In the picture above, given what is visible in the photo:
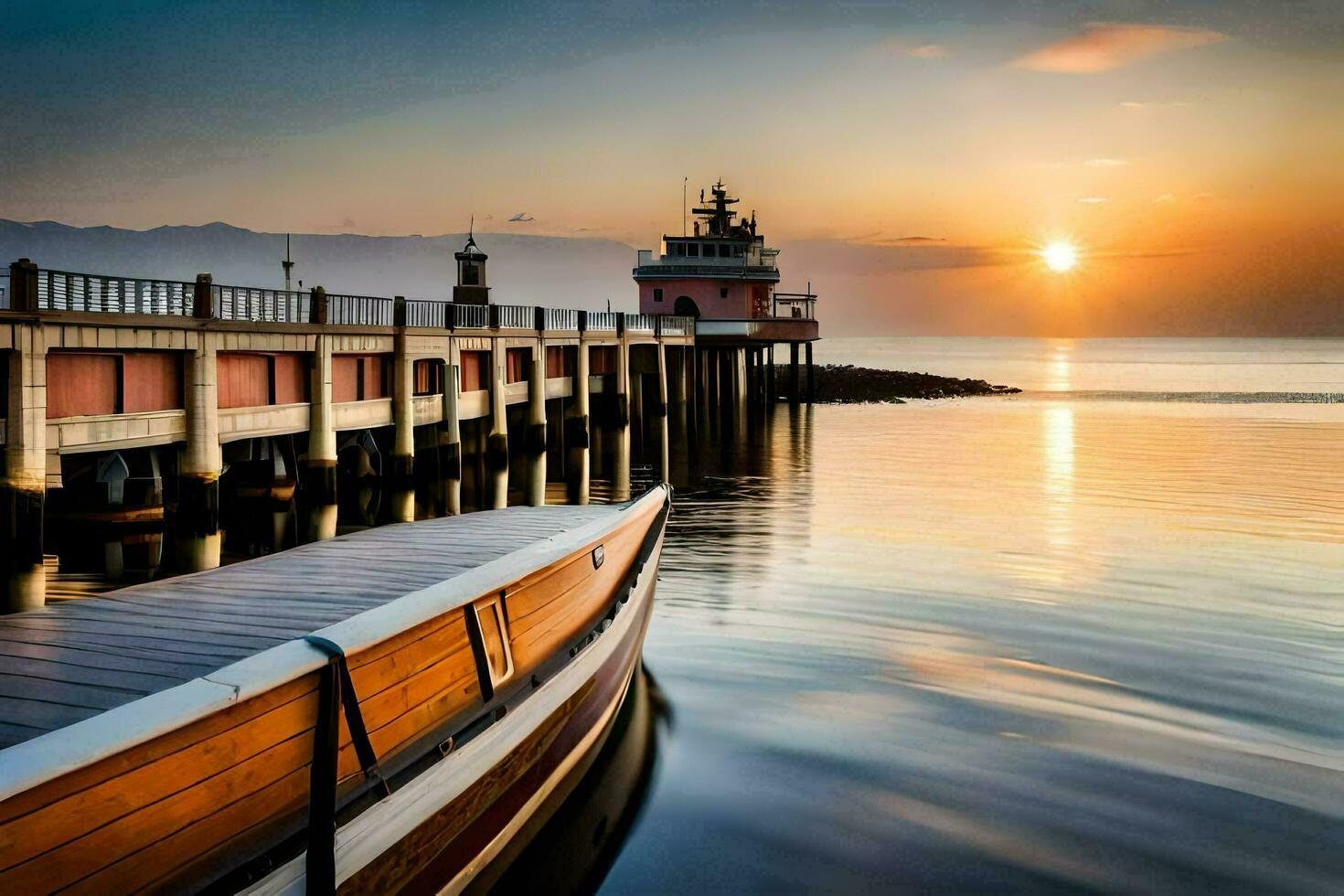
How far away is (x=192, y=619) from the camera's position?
21.7 ft

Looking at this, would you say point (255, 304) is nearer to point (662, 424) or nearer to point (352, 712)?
point (352, 712)

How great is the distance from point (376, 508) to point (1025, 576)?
44.6ft

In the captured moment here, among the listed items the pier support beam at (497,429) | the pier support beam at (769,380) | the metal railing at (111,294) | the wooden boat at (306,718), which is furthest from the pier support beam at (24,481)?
the pier support beam at (769,380)

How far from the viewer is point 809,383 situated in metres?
67.0

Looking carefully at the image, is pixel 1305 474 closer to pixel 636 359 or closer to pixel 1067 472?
pixel 1067 472

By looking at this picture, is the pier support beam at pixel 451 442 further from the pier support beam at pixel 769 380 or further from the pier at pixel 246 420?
the pier support beam at pixel 769 380

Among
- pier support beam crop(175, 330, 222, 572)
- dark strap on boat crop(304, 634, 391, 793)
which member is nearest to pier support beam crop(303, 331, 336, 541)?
pier support beam crop(175, 330, 222, 572)

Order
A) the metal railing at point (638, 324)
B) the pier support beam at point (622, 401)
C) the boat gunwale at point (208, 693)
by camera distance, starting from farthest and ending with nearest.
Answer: the metal railing at point (638, 324) < the pier support beam at point (622, 401) < the boat gunwale at point (208, 693)

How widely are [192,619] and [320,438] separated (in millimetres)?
15931

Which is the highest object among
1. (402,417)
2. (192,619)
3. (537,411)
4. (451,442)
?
(537,411)

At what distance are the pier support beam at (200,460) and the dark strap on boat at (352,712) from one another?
42.1ft

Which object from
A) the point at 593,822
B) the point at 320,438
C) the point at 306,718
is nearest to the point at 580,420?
the point at 320,438

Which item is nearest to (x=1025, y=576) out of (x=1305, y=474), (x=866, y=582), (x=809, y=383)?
(x=866, y=582)

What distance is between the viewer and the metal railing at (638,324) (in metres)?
45.0
